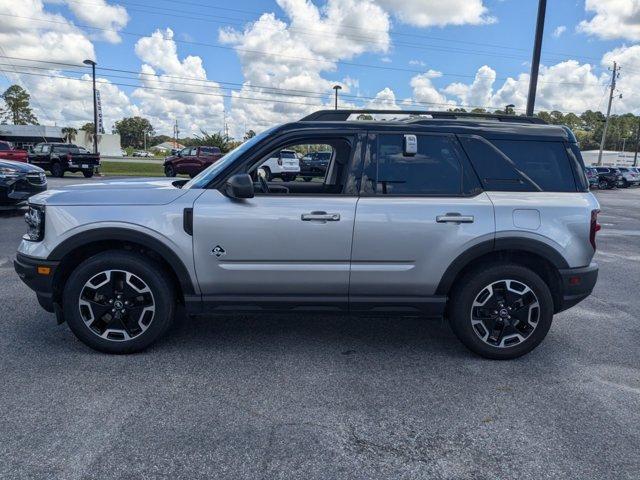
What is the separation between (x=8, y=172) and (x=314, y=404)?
10.4 metres

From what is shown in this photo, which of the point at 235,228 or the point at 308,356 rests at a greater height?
the point at 235,228

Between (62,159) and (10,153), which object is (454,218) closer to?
(10,153)

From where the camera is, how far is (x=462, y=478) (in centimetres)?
250

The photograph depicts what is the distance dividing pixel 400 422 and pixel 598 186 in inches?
1591

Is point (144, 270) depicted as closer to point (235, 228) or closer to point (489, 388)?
point (235, 228)

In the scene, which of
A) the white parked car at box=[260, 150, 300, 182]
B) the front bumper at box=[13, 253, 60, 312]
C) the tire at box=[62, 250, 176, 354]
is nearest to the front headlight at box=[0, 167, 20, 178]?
the white parked car at box=[260, 150, 300, 182]

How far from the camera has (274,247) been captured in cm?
374

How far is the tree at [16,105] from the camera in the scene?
82562 mm

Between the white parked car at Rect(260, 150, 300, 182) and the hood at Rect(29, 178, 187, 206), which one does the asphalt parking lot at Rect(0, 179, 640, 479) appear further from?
the white parked car at Rect(260, 150, 300, 182)

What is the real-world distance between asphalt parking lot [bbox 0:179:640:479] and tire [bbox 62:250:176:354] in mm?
165

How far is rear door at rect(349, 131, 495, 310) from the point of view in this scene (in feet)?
12.3

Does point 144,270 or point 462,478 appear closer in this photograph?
point 462,478

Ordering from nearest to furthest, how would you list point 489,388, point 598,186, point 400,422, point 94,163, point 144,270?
point 400,422, point 489,388, point 144,270, point 94,163, point 598,186

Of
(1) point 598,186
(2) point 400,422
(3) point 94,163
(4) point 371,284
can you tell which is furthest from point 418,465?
(1) point 598,186
